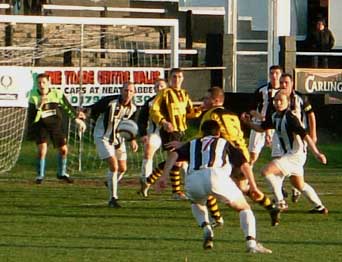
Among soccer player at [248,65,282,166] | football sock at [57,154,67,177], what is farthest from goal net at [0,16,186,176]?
soccer player at [248,65,282,166]

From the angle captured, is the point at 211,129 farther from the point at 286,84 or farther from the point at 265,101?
the point at 265,101

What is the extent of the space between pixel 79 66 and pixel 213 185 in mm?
13414

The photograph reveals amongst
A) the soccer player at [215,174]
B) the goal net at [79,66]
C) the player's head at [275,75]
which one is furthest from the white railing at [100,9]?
the soccer player at [215,174]

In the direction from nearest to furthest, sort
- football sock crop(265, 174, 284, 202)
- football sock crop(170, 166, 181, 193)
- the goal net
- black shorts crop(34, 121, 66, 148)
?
football sock crop(265, 174, 284, 202) < football sock crop(170, 166, 181, 193) < black shorts crop(34, 121, 66, 148) < the goal net

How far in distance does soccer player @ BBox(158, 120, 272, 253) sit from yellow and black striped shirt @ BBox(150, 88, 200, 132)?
575 cm

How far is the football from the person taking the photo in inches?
800

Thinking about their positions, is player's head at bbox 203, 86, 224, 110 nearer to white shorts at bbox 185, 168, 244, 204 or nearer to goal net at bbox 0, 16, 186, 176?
white shorts at bbox 185, 168, 244, 204

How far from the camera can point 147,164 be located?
21.6 meters

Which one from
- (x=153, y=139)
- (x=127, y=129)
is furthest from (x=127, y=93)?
(x=153, y=139)

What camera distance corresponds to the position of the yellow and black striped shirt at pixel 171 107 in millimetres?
20398

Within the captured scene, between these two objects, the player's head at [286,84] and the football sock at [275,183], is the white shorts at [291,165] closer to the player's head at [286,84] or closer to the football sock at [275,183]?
the football sock at [275,183]

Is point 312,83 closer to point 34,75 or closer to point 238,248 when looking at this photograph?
point 34,75

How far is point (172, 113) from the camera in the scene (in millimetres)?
20484

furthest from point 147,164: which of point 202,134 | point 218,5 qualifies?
point 218,5
